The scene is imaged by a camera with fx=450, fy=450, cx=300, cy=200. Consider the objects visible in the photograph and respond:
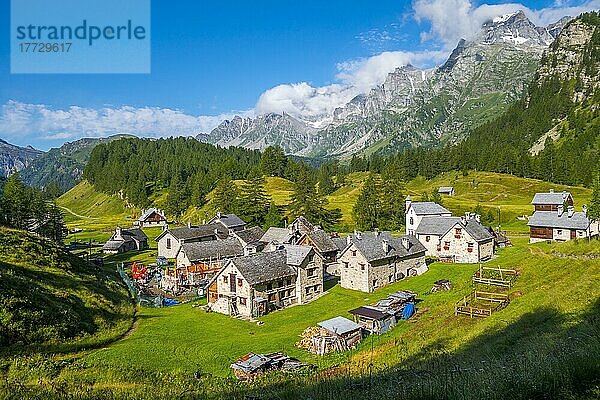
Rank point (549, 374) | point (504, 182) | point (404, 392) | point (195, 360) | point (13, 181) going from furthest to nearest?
point (504, 182)
point (13, 181)
point (195, 360)
point (404, 392)
point (549, 374)

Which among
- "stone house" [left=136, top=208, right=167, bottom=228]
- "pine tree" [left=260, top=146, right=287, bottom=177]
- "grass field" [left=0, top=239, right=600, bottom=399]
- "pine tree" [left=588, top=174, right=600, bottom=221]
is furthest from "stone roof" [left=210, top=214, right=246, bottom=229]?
"pine tree" [left=260, top=146, right=287, bottom=177]

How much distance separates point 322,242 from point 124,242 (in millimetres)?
51059

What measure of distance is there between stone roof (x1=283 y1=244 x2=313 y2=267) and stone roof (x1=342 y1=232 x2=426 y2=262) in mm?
7499

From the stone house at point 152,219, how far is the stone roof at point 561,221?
104 m

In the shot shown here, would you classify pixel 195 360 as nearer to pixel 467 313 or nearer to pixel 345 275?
pixel 467 313

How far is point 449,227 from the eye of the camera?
75625 mm

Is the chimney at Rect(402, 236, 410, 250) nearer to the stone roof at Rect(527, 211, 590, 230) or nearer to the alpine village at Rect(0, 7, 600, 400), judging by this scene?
the alpine village at Rect(0, 7, 600, 400)

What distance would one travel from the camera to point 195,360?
35125 mm

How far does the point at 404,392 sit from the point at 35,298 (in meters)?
36.1

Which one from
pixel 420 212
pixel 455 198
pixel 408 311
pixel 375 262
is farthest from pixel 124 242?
pixel 455 198

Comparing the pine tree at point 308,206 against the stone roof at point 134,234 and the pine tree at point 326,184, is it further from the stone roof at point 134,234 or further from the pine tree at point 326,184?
the pine tree at point 326,184


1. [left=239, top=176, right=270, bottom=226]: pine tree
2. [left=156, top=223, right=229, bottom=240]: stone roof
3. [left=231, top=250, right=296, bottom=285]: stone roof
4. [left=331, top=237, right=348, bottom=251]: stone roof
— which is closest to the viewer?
[left=231, top=250, right=296, bottom=285]: stone roof

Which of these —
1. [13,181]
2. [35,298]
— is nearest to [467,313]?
[35,298]

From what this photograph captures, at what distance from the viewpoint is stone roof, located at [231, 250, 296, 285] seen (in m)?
50.3
